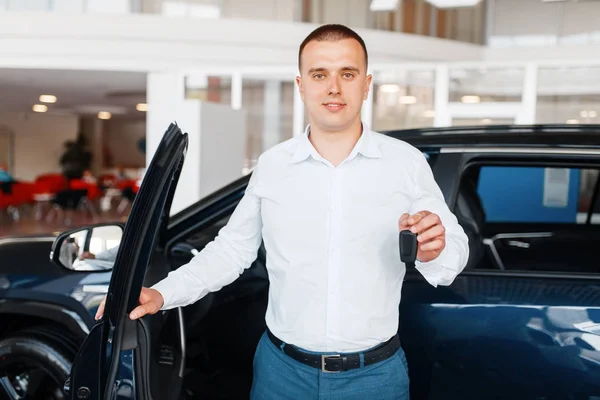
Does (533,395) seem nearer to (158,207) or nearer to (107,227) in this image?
(158,207)

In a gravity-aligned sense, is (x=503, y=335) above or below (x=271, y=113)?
below

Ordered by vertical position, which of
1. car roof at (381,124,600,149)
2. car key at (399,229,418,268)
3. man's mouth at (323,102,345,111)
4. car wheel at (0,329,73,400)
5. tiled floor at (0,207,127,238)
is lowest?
tiled floor at (0,207,127,238)

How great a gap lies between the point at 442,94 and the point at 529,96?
4.35 ft

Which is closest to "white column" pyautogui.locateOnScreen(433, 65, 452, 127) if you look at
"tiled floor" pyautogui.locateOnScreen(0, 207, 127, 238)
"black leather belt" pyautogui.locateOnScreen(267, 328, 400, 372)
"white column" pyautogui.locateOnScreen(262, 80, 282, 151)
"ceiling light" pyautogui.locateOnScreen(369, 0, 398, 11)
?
"ceiling light" pyautogui.locateOnScreen(369, 0, 398, 11)

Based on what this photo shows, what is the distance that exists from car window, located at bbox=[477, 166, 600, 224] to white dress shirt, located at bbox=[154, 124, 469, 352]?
2.01 metres

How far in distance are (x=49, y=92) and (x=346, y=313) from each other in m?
15.5

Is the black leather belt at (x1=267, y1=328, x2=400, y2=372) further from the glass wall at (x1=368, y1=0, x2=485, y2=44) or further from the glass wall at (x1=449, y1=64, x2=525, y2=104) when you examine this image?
the glass wall at (x1=368, y1=0, x2=485, y2=44)

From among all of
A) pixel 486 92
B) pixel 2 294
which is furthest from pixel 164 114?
pixel 2 294

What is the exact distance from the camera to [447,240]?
4.43 feet

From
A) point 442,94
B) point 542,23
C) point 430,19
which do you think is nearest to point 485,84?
point 442,94

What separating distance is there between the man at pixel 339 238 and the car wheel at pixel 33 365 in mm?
792

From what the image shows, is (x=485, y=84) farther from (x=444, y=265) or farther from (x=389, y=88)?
(x=444, y=265)

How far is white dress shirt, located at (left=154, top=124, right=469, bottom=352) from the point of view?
1421 millimetres

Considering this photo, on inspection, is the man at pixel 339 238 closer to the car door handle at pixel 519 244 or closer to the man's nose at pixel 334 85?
the man's nose at pixel 334 85
